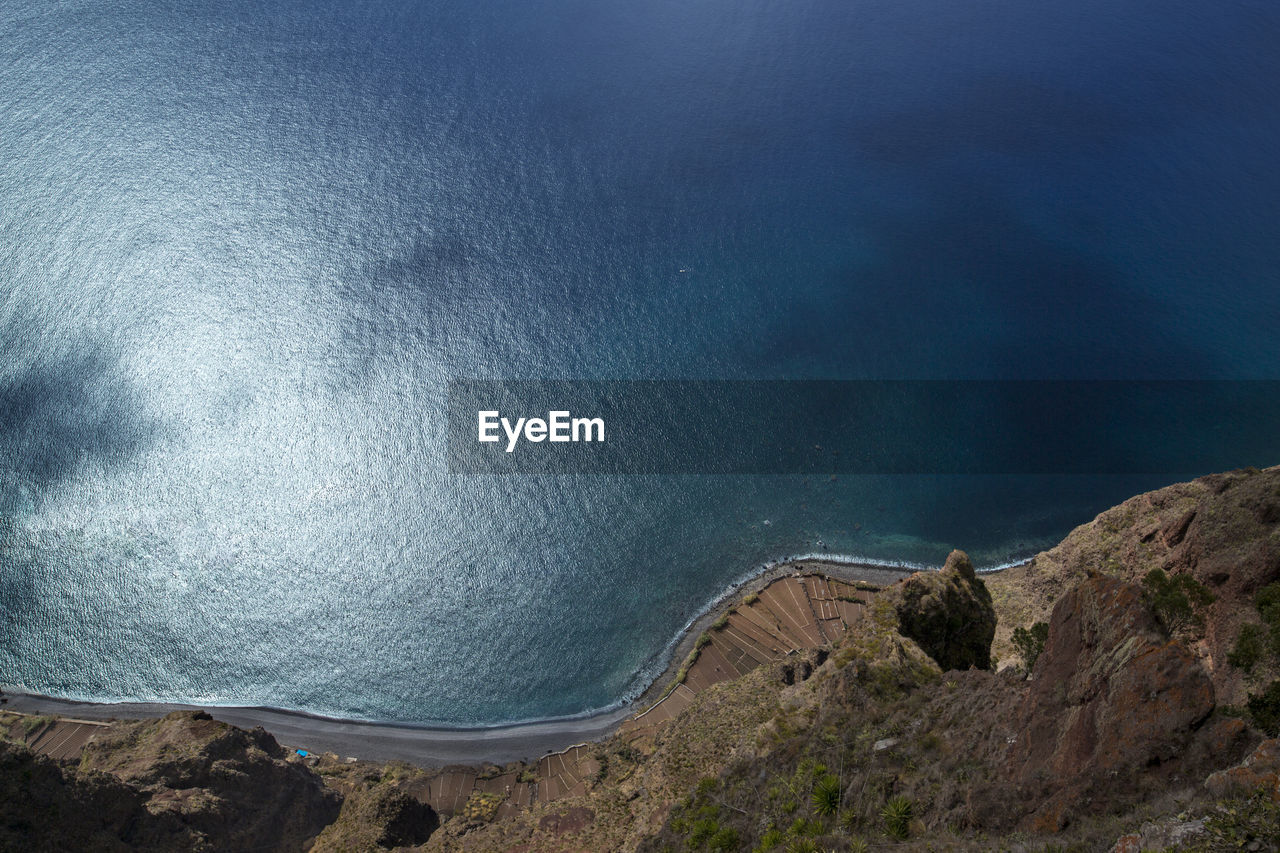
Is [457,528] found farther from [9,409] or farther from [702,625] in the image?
[9,409]

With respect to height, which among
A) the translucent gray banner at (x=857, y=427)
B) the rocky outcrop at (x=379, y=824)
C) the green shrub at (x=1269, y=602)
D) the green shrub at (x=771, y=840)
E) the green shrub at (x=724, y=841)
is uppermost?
the translucent gray banner at (x=857, y=427)

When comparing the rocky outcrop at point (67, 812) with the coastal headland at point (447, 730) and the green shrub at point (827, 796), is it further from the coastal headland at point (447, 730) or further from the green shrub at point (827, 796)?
the green shrub at point (827, 796)

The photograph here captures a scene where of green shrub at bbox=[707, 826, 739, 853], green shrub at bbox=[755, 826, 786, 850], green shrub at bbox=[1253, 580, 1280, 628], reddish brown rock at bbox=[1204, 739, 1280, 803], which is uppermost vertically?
green shrub at bbox=[1253, 580, 1280, 628]

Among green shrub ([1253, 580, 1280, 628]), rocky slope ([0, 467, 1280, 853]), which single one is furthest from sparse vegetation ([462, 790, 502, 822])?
green shrub ([1253, 580, 1280, 628])

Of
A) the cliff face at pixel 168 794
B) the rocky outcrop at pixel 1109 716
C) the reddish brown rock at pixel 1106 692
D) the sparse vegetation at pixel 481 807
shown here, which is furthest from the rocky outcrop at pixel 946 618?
the cliff face at pixel 168 794

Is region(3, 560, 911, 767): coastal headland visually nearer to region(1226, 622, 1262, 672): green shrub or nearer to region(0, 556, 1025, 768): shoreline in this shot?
region(0, 556, 1025, 768): shoreline

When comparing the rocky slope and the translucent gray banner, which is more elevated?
the translucent gray banner

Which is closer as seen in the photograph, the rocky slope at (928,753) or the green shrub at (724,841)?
the rocky slope at (928,753)
